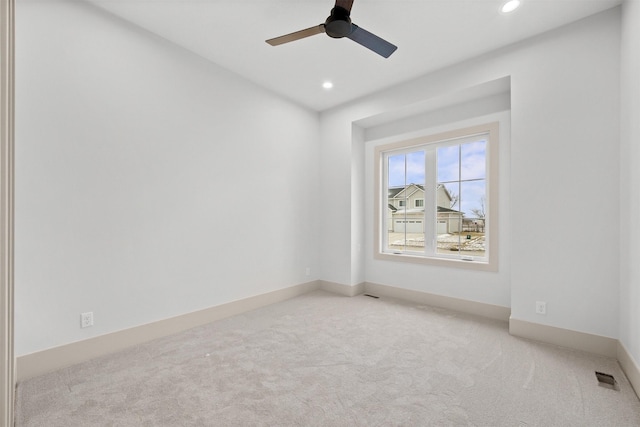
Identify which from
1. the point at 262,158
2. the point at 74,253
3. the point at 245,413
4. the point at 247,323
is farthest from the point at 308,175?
the point at 245,413

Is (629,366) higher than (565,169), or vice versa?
(565,169)

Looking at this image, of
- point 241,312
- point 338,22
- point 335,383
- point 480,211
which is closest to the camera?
point 335,383

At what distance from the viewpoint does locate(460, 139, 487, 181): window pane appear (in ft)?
11.7

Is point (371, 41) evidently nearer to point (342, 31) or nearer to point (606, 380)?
point (342, 31)

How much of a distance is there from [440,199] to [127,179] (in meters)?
3.62

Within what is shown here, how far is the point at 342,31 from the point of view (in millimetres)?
2215

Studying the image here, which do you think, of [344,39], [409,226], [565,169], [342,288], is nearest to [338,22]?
[344,39]

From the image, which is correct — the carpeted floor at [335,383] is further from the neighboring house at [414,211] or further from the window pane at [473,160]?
the window pane at [473,160]

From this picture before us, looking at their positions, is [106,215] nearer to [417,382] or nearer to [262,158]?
[262,158]

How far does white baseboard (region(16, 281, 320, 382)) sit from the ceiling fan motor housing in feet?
9.66

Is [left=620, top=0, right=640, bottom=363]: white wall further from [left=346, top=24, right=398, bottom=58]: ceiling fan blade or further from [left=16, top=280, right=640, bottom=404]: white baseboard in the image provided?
[left=346, top=24, right=398, bottom=58]: ceiling fan blade

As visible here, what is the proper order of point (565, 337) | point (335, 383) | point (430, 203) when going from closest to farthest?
1. point (335, 383)
2. point (565, 337)
3. point (430, 203)

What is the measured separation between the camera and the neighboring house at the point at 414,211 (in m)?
3.81

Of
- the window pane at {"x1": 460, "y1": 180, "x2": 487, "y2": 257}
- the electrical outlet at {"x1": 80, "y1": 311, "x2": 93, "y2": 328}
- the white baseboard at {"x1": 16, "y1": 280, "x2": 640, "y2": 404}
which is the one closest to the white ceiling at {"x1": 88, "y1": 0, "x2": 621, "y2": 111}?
the window pane at {"x1": 460, "y1": 180, "x2": 487, "y2": 257}
